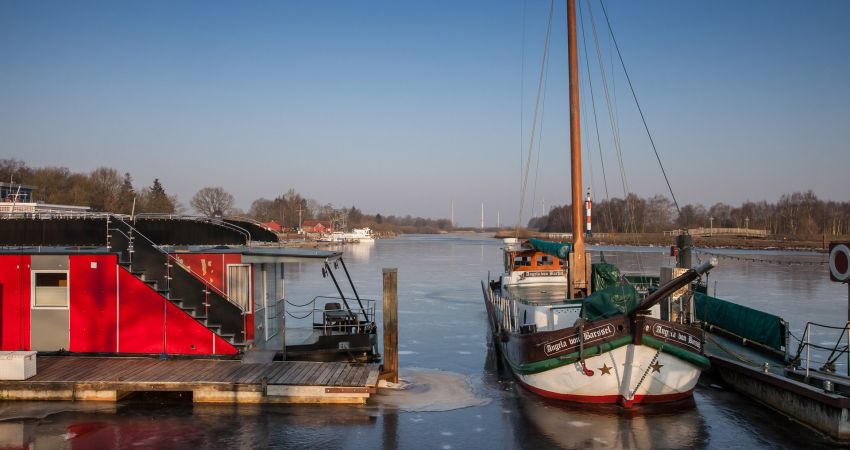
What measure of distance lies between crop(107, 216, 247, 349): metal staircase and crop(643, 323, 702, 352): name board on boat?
391 inches

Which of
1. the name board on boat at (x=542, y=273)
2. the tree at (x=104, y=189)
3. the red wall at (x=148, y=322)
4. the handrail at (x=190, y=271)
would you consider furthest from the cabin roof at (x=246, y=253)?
the tree at (x=104, y=189)

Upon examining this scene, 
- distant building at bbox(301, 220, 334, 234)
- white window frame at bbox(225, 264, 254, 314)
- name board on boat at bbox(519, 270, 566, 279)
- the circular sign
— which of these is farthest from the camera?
distant building at bbox(301, 220, 334, 234)

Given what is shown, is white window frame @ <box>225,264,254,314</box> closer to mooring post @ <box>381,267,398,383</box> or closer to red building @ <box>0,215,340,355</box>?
red building @ <box>0,215,340,355</box>

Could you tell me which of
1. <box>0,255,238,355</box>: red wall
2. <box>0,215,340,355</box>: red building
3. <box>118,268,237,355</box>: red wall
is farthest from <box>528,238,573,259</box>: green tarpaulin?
<box>0,255,238,355</box>: red wall

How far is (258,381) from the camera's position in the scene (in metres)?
14.2

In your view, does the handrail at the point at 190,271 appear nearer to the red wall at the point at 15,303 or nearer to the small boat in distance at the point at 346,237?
the red wall at the point at 15,303

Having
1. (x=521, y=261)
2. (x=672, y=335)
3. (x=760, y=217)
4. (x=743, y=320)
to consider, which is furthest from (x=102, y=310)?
(x=760, y=217)

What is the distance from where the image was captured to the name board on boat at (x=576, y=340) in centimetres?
1405

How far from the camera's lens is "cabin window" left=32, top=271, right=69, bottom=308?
15734 millimetres

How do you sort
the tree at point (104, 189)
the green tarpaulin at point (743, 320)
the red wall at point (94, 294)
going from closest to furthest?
the red wall at point (94, 294), the green tarpaulin at point (743, 320), the tree at point (104, 189)

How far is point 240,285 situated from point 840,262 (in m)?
14.2

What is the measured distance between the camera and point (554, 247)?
892 inches

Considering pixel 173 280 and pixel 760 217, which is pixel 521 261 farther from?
pixel 760 217

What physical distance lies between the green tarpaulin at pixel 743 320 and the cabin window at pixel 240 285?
1404 cm
